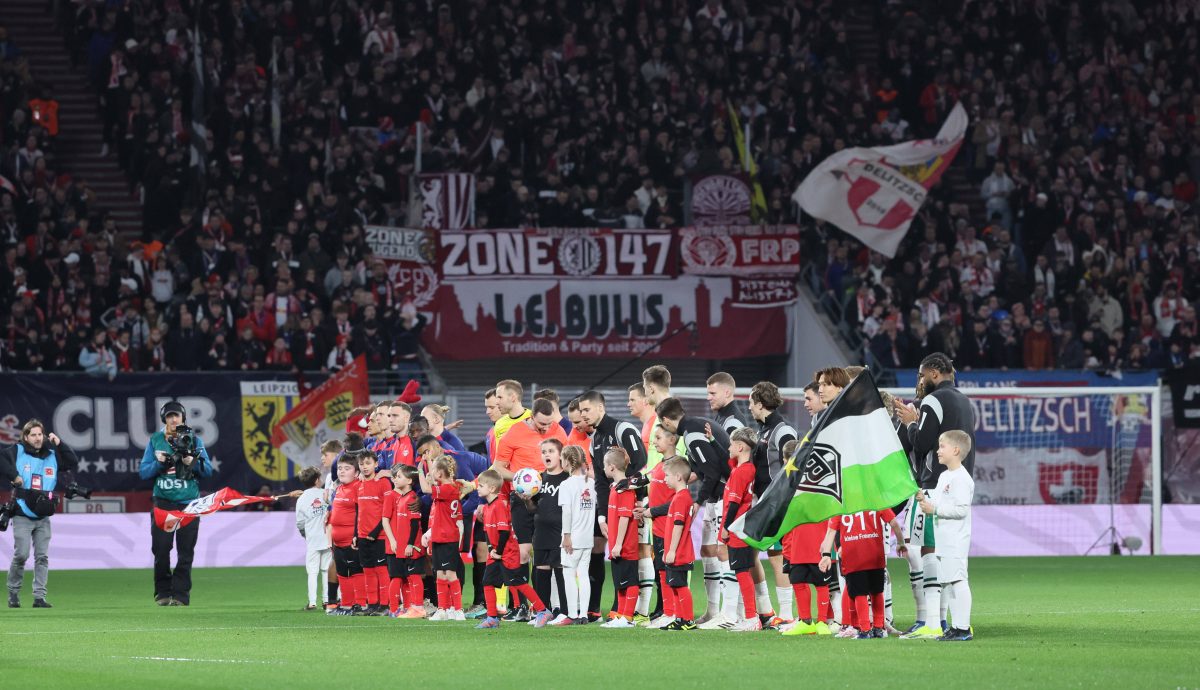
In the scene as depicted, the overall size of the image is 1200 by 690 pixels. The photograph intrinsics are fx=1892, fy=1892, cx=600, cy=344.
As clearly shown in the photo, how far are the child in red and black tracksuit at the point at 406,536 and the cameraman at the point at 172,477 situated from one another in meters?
3.44

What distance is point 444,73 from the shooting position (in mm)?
35156

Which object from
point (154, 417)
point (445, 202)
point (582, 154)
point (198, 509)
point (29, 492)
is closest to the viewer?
point (29, 492)

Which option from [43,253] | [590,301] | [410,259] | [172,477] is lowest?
[172,477]

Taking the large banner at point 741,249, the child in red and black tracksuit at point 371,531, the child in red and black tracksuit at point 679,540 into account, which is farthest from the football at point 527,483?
the large banner at point 741,249

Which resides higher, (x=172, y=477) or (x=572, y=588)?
(x=172, y=477)

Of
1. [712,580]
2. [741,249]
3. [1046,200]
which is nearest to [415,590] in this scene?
[712,580]

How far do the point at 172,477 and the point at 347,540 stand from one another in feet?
10.4

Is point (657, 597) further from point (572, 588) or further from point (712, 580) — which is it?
point (572, 588)

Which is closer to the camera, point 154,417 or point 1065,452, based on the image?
point 154,417

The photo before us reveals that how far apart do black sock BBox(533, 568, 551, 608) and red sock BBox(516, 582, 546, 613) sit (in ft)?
0.10

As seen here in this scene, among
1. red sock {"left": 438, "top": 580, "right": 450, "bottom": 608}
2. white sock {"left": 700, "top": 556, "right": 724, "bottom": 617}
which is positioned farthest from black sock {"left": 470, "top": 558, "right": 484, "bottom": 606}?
white sock {"left": 700, "top": 556, "right": 724, "bottom": 617}

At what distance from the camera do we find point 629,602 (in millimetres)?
15867

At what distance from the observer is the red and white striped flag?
3188 centimetres

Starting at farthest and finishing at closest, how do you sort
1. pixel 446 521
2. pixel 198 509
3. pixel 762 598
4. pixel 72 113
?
pixel 72 113
pixel 198 509
pixel 446 521
pixel 762 598
